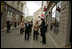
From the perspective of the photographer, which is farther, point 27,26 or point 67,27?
point 27,26

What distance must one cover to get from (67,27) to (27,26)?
4.46m

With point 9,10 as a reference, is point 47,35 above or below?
below

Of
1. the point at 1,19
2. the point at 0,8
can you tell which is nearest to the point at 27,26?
the point at 0,8

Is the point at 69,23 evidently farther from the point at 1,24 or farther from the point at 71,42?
the point at 1,24

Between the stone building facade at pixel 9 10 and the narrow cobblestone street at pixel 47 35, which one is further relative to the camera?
the stone building facade at pixel 9 10

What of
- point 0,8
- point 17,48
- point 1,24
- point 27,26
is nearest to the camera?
point 17,48

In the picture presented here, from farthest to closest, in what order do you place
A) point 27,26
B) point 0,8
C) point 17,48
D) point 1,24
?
point 1,24, point 0,8, point 27,26, point 17,48

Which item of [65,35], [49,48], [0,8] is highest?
[0,8]

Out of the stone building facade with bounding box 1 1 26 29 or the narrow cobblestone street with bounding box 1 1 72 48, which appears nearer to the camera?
the narrow cobblestone street with bounding box 1 1 72 48

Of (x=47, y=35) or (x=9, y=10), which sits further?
(x=9, y=10)

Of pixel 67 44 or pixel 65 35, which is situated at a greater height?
pixel 65 35

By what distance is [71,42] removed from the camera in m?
8.32

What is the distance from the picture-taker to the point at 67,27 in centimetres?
808

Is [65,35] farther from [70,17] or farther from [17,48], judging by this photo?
[17,48]
